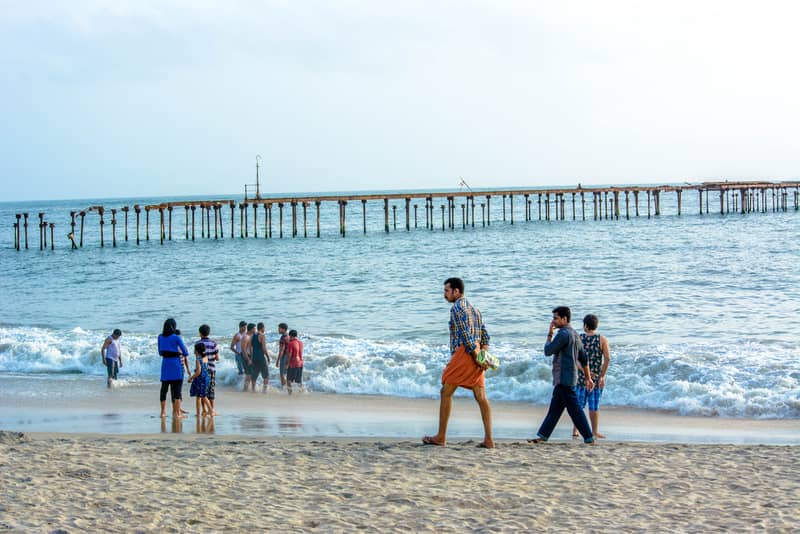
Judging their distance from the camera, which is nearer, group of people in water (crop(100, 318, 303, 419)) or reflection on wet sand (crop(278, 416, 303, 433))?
reflection on wet sand (crop(278, 416, 303, 433))

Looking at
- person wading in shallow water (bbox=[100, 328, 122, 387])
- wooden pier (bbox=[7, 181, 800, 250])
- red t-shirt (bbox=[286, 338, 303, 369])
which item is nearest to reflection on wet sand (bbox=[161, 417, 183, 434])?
red t-shirt (bbox=[286, 338, 303, 369])

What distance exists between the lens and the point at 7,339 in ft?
64.2

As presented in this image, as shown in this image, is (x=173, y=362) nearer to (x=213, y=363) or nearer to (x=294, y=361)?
(x=213, y=363)

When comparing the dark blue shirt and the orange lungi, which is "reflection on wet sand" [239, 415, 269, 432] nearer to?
the orange lungi

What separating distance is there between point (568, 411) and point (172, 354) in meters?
5.17

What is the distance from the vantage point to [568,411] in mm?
8648

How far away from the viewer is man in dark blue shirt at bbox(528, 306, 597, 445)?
8.48 meters

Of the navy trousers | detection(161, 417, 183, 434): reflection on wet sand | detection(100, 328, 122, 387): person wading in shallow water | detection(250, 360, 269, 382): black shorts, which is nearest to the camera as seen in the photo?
the navy trousers

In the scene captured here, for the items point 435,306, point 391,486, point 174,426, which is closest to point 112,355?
point 174,426

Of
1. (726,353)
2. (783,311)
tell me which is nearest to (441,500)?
(726,353)

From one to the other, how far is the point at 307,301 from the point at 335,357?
10.6 meters

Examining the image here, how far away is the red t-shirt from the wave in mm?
768

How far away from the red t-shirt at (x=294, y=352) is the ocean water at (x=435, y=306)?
0.80 metres

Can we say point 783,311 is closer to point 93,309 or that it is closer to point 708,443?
point 708,443
